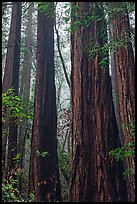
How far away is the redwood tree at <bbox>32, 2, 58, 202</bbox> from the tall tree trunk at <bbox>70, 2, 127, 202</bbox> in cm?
140

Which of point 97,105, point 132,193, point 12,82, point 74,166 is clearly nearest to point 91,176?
point 74,166

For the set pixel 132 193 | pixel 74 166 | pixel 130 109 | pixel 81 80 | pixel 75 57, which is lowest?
pixel 132 193

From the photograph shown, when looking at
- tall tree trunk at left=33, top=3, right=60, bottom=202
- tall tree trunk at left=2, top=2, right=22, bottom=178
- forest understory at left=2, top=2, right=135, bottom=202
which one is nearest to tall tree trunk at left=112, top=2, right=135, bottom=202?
forest understory at left=2, top=2, right=135, bottom=202

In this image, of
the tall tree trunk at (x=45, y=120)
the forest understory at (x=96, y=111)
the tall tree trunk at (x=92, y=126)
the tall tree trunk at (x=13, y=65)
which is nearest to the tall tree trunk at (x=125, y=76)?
the forest understory at (x=96, y=111)

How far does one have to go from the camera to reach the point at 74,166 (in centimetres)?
A: 604

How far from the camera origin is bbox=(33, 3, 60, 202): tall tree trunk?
8257mm

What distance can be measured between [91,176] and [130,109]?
4.63 ft

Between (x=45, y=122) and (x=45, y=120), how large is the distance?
56mm

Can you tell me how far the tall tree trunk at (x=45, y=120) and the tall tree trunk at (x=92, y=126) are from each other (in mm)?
2105

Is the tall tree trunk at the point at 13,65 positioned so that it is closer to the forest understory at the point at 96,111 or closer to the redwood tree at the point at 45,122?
the redwood tree at the point at 45,122

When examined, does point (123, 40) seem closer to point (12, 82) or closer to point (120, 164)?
point (120, 164)

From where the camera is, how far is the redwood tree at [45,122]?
324 inches

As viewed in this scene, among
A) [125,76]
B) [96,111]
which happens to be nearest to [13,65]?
[96,111]

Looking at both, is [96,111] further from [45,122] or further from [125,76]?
[45,122]
